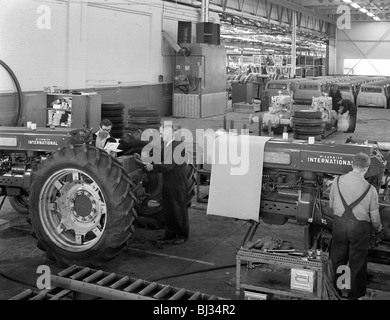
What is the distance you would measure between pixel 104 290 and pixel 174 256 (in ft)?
6.33

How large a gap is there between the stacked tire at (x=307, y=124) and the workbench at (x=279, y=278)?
10.3 metres

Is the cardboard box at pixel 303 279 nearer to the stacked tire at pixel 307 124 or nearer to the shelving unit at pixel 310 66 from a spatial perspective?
the stacked tire at pixel 307 124

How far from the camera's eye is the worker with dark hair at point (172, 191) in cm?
644

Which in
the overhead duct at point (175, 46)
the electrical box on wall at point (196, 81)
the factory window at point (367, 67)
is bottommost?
the electrical box on wall at point (196, 81)

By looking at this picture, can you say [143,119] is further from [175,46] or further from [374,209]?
[374,209]

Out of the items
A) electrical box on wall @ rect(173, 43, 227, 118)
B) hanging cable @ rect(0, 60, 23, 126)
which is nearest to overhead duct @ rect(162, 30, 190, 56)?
electrical box on wall @ rect(173, 43, 227, 118)

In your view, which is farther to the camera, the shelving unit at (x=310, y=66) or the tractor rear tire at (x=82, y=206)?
the shelving unit at (x=310, y=66)

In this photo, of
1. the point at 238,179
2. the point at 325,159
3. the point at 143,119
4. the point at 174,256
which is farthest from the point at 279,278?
the point at 143,119

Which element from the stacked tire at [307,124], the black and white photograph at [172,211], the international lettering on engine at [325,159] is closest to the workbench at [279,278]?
the black and white photograph at [172,211]

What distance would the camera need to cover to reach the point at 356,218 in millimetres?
5000

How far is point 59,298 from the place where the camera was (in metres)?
4.22

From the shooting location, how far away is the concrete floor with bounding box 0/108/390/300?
539cm

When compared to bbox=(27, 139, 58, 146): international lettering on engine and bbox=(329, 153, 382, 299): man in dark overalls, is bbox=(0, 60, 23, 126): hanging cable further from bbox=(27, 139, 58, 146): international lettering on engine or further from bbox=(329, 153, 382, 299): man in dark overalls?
bbox=(329, 153, 382, 299): man in dark overalls

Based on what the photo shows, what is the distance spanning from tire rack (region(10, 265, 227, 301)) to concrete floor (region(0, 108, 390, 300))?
0.78 meters
